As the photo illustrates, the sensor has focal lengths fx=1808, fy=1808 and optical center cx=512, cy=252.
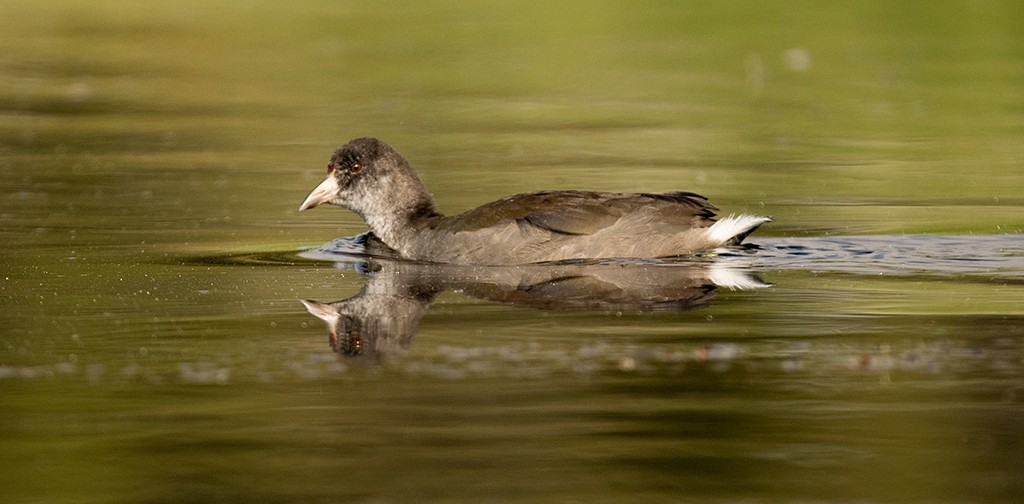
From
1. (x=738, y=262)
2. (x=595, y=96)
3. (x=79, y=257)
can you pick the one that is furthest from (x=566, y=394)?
(x=595, y=96)

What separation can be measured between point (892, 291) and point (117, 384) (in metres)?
4.12

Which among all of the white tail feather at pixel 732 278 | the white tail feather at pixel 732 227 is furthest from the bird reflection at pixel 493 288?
the white tail feather at pixel 732 227

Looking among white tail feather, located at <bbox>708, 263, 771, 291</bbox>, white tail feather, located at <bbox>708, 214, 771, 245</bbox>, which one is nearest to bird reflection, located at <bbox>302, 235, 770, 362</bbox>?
white tail feather, located at <bbox>708, 263, 771, 291</bbox>

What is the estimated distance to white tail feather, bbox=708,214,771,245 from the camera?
34.1 feet

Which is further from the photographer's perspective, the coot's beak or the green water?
the coot's beak

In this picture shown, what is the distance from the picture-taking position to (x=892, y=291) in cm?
926

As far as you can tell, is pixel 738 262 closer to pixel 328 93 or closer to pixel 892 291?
pixel 892 291

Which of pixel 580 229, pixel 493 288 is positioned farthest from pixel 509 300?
pixel 580 229

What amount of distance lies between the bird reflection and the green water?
0.29 feet

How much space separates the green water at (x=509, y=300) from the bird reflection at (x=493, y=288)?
9 centimetres

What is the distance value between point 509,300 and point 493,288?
0.49 m

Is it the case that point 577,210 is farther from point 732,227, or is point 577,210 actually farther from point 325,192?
point 325,192

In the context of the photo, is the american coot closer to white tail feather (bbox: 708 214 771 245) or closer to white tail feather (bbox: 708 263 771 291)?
white tail feather (bbox: 708 214 771 245)

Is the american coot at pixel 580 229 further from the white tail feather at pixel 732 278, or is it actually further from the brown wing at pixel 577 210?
the white tail feather at pixel 732 278
